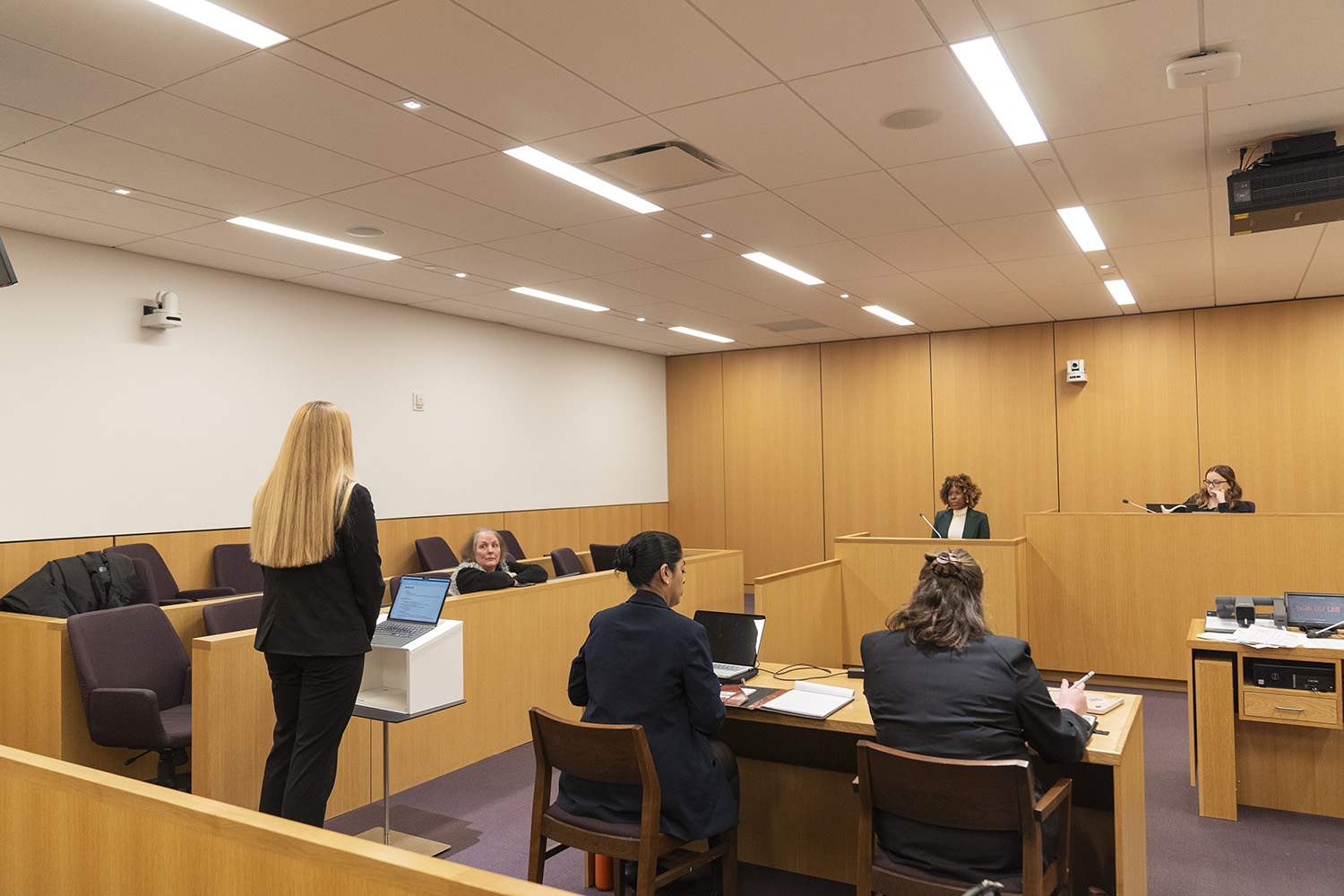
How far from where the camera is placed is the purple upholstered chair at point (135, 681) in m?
3.79

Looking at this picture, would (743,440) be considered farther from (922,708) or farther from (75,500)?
(922,708)

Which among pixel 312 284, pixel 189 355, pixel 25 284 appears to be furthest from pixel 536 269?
pixel 25 284

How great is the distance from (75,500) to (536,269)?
353 centimetres

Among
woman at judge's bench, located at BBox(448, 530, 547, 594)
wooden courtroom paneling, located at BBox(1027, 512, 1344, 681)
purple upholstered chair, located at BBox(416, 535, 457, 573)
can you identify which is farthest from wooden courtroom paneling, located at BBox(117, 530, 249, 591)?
wooden courtroom paneling, located at BBox(1027, 512, 1344, 681)

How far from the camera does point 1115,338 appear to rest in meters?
9.34

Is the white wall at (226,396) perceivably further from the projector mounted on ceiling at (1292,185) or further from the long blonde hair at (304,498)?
the projector mounted on ceiling at (1292,185)

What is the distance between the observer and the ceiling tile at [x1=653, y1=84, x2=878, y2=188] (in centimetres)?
396

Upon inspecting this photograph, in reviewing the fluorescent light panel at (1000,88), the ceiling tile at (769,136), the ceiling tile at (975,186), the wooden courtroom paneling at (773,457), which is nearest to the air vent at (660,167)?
the ceiling tile at (769,136)

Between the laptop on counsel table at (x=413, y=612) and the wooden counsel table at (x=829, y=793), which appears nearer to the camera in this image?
the wooden counsel table at (x=829, y=793)

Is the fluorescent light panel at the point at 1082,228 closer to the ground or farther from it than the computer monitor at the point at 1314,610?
farther from it

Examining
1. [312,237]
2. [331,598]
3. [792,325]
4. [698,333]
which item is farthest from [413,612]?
[698,333]

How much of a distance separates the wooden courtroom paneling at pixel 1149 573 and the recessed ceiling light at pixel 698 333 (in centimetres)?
440

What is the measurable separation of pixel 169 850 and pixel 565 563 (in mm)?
5861

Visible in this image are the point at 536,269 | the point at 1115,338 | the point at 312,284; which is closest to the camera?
the point at 536,269
